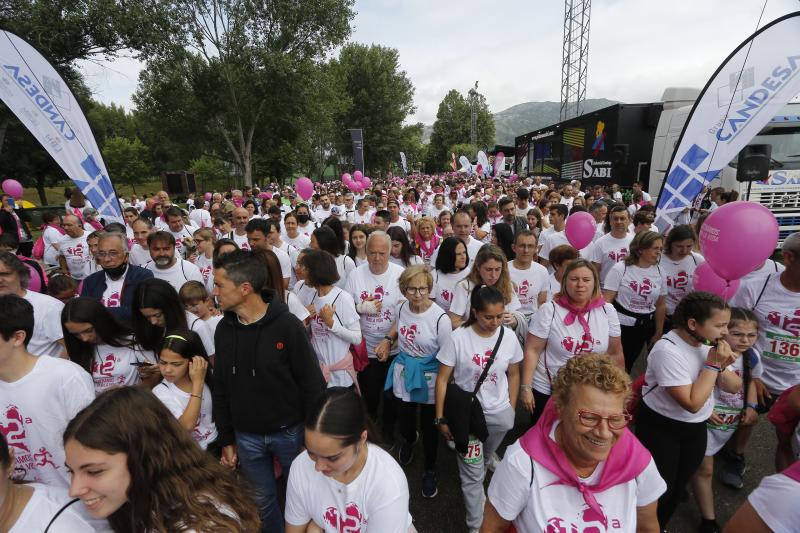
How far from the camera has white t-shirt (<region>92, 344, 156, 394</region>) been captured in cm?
258

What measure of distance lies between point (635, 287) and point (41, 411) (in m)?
4.53

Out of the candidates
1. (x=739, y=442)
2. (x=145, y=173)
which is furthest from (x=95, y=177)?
A: (x=145, y=173)

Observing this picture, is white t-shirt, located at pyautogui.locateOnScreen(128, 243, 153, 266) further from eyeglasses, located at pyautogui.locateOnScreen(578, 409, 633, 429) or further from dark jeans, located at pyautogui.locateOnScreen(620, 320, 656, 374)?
dark jeans, located at pyautogui.locateOnScreen(620, 320, 656, 374)

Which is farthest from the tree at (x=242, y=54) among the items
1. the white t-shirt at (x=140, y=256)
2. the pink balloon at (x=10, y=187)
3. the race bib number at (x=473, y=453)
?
the race bib number at (x=473, y=453)

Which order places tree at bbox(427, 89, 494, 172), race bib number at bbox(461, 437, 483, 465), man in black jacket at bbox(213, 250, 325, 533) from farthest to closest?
1. tree at bbox(427, 89, 494, 172)
2. race bib number at bbox(461, 437, 483, 465)
3. man in black jacket at bbox(213, 250, 325, 533)

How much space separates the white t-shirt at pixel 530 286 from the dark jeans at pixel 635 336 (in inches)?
38.0

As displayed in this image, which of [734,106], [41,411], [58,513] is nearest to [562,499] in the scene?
[58,513]

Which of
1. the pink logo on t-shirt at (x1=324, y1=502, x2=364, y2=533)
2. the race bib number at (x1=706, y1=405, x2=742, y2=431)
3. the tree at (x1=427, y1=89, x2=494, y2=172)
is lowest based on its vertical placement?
the race bib number at (x1=706, y1=405, x2=742, y2=431)

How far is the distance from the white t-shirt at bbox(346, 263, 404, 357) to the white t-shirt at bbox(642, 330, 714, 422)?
6.49 ft

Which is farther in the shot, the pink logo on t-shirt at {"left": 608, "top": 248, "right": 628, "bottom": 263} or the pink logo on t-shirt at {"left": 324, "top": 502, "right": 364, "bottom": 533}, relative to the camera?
the pink logo on t-shirt at {"left": 608, "top": 248, "right": 628, "bottom": 263}

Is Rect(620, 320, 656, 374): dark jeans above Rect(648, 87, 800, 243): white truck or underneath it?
underneath

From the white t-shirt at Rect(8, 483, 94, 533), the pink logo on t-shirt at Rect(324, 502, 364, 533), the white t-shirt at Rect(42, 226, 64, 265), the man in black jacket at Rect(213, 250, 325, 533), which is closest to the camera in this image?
the white t-shirt at Rect(8, 483, 94, 533)

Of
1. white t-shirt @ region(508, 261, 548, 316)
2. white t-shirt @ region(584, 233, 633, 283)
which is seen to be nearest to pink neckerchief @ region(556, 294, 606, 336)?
white t-shirt @ region(508, 261, 548, 316)

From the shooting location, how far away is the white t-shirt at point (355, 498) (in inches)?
64.1
